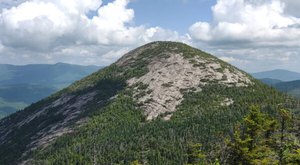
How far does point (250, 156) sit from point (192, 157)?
1564 centimetres

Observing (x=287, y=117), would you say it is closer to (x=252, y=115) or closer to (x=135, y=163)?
(x=252, y=115)

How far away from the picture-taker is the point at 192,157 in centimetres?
7131

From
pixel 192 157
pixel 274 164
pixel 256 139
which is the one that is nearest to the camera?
pixel 274 164

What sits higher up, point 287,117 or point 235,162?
point 287,117

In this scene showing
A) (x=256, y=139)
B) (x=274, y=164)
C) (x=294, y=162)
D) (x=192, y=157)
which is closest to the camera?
(x=294, y=162)

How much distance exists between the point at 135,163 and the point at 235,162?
74.5ft

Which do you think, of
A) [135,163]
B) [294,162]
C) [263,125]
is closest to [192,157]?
[135,163]

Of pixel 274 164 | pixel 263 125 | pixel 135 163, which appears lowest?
pixel 135 163

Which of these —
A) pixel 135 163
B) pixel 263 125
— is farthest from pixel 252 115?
pixel 135 163

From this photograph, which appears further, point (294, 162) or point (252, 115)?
point (252, 115)

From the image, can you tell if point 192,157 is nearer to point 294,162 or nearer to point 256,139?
point 256,139

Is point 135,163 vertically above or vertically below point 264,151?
below

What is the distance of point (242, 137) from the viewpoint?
6175 centimetres

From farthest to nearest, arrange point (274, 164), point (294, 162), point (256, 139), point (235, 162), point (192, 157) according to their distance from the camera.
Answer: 1. point (192, 157)
2. point (256, 139)
3. point (235, 162)
4. point (274, 164)
5. point (294, 162)
